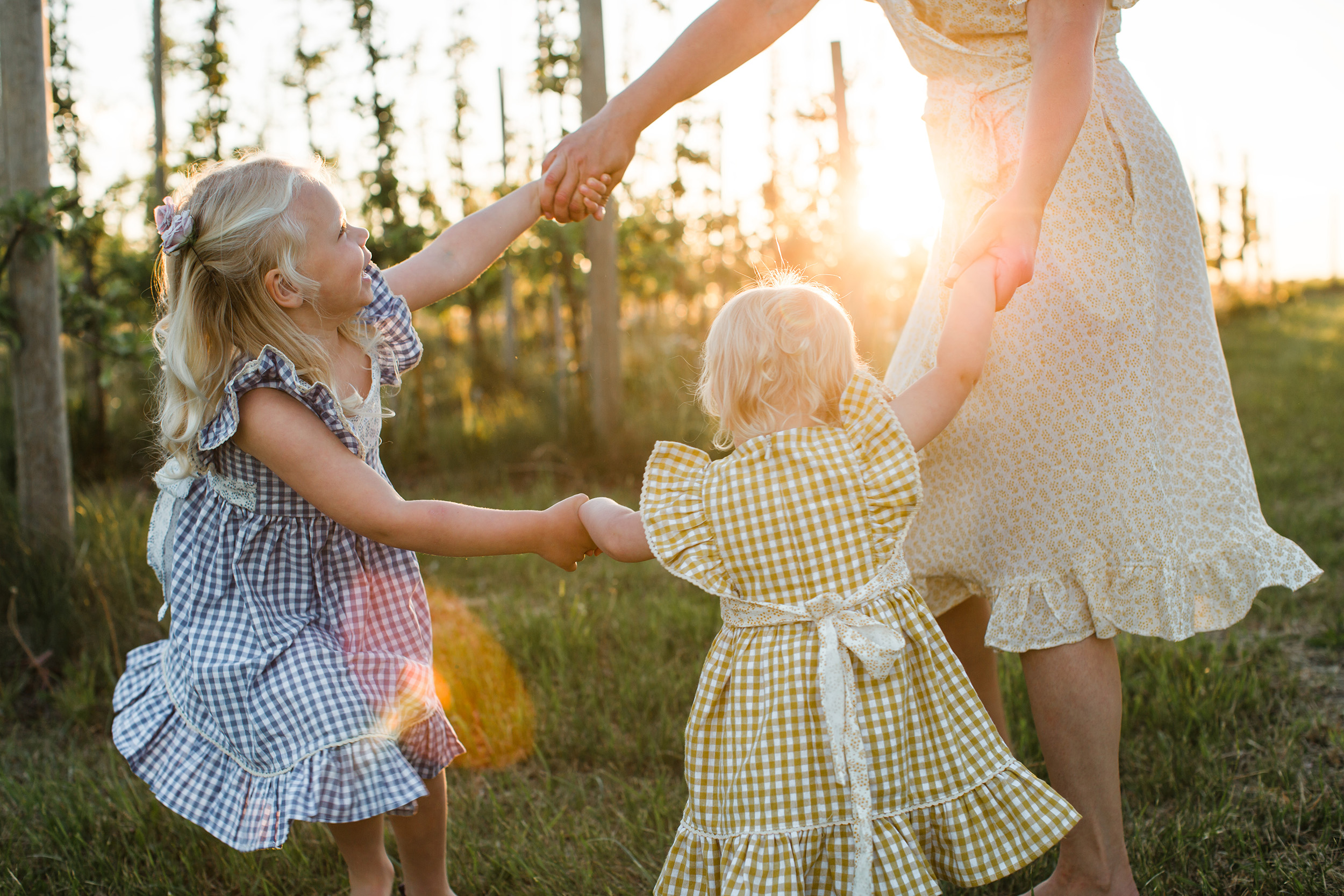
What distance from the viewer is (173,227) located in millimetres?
1593

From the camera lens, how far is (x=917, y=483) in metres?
1.50

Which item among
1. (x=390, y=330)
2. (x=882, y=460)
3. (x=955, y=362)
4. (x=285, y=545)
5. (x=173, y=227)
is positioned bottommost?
(x=285, y=545)

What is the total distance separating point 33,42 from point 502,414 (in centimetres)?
359

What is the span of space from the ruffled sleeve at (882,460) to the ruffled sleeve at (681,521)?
0.25m

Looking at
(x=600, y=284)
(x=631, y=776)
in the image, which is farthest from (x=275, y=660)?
(x=600, y=284)

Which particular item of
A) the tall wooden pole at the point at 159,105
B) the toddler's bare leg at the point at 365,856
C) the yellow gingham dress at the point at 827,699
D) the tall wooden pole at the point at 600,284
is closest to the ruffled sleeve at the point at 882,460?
the yellow gingham dress at the point at 827,699

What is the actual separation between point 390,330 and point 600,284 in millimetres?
3735

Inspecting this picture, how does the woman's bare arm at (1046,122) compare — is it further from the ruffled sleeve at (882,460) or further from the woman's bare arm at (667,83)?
the woman's bare arm at (667,83)

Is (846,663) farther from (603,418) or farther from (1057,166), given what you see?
(603,418)

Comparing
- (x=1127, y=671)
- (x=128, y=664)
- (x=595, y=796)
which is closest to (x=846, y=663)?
(x=595, y=796)

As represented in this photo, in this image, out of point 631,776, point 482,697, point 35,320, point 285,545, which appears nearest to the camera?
point 285,545

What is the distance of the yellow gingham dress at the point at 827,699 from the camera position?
4.77 ft

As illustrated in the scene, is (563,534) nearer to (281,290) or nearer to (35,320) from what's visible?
(281,290)

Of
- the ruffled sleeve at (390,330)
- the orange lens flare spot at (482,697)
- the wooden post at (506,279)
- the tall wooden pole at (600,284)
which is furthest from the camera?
the wooden post at (506,279)
